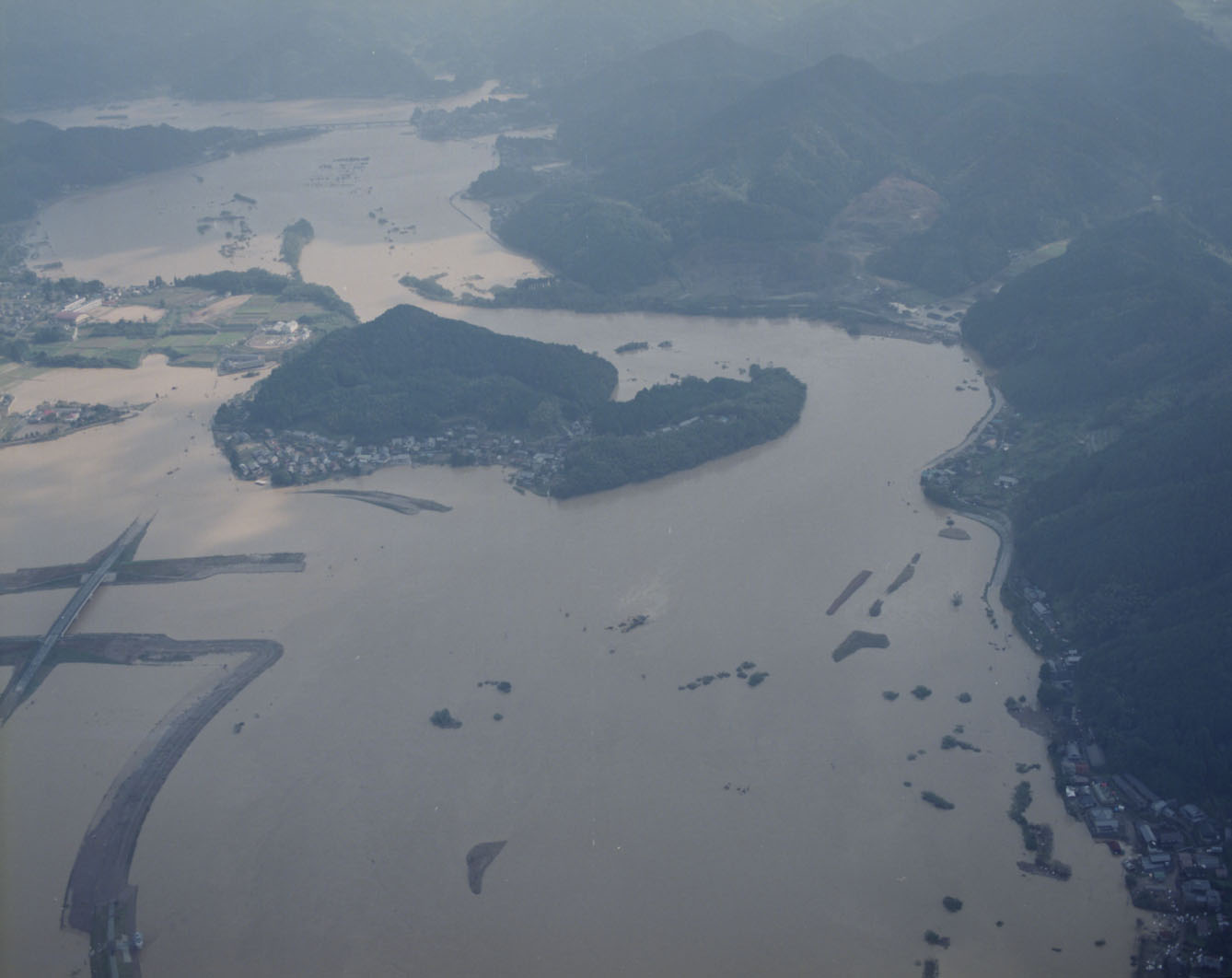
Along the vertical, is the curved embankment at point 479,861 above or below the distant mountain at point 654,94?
below

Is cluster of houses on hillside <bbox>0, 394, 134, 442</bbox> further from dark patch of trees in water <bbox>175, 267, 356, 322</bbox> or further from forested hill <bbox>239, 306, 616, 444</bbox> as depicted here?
dark patch of trees in water <bbox>175, 267, 356, 322</bbox>

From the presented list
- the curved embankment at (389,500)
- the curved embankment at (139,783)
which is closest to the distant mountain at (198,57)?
the curved embankment at (389,500)

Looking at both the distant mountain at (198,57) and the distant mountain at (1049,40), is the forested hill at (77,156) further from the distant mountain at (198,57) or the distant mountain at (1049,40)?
the distant mountain at (1049,40)

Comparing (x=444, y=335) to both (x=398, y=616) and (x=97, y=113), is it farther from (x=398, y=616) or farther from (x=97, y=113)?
(x=97, y=113)

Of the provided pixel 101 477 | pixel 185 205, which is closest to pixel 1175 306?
pixel 101 477

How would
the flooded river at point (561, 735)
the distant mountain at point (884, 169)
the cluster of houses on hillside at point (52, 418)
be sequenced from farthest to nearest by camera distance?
the distant mountain at point (884, 169), the cluster of houses on hillside at point (52, 418), the flooded river at point (561, 735)

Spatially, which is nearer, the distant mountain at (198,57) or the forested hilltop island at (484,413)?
the forested hilltop island at (484,413)

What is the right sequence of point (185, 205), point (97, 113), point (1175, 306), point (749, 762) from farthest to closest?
point (97, 113) → point (185, 205) → point (1175, 306) → point (749, 762)
